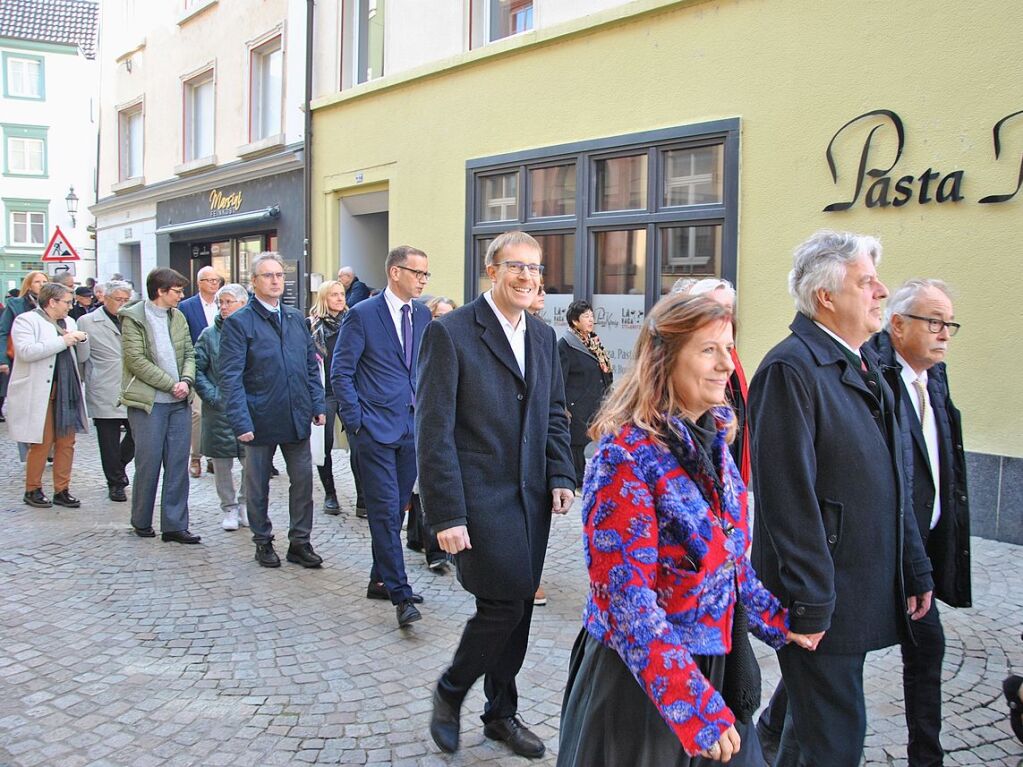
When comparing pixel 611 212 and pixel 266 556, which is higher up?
pixel 611 212

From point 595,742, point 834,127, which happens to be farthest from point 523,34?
point 595,742

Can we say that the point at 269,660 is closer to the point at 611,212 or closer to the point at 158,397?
the point at 158,397

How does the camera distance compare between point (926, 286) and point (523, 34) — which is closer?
point (926, 286)

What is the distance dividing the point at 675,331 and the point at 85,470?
8.92m

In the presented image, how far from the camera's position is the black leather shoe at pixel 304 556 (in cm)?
586

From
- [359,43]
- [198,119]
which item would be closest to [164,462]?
[359,43]

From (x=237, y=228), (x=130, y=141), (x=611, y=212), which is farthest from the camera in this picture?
(x=130, y=141)

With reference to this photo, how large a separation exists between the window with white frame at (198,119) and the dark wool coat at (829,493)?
1647cm

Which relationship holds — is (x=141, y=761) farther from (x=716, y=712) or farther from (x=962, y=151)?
(x=962, y=151)

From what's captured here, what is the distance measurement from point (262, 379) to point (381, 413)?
125 centimetres

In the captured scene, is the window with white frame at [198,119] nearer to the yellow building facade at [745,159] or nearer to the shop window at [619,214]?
the yellow building facade at [745,159]

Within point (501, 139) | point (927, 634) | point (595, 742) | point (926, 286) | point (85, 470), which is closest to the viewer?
point (595, 742)

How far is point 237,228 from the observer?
15.7 meters

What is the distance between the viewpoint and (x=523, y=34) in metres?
9.65
